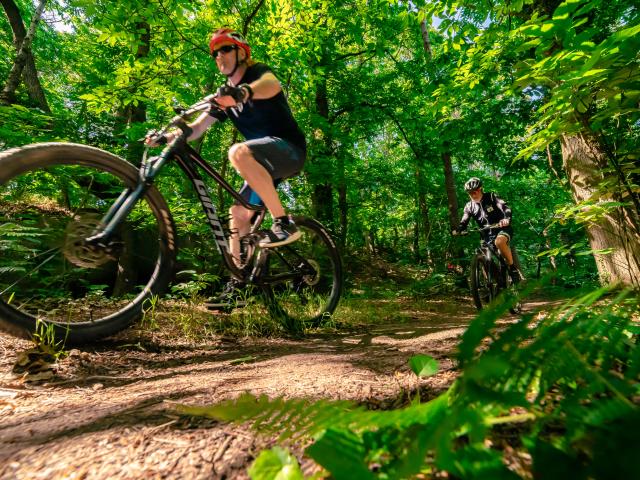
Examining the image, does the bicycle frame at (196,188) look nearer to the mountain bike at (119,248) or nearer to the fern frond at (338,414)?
the mountain bike at (119,248)

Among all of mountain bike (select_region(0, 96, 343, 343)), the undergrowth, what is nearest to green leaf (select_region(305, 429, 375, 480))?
the undergrowth

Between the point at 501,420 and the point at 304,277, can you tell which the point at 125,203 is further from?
the point at 501,420

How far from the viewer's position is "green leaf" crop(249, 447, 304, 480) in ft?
1.72

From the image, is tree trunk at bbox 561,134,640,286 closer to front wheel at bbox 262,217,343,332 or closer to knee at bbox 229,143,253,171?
front wheel at bbox 262,217,343,332

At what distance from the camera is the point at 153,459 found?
69cm

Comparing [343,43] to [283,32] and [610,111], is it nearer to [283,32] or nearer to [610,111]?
[283,32]

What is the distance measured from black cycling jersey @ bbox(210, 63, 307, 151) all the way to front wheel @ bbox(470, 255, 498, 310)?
3.42 meters

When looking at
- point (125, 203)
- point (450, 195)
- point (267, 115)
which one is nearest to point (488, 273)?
point (267, 115)

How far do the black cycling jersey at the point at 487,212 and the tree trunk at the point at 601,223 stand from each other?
1.93 meters

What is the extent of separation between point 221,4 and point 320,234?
433 centimetres

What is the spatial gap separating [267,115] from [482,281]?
4003 mm

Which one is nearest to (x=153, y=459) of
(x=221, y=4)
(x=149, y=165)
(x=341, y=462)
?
(x=341, y=462)

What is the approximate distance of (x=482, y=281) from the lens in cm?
488

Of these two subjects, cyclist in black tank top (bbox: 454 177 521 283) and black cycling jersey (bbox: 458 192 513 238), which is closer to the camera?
cyclist in black tank top (bbox: 454 177 521 283)
